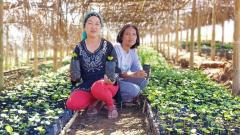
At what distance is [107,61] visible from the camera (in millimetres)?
4176

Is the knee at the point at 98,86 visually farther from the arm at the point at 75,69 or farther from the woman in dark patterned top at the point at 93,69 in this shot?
the arm at the point at 75,69

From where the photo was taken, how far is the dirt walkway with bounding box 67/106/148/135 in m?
3.78

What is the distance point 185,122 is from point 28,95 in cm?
202

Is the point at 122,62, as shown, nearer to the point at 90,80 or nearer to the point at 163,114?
the point at 90,80

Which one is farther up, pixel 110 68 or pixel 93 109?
pixel 110 68

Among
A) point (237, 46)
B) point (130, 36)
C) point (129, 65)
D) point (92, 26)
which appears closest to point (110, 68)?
point (92, 26)

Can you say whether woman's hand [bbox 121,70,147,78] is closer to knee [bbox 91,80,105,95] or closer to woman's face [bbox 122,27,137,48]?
woman's face [bbox 122,27,137,48]

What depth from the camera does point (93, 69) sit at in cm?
427

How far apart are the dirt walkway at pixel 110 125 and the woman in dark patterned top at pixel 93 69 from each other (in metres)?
0.15

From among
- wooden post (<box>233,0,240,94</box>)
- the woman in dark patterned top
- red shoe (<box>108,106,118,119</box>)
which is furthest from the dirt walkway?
wooden post (<box>233,0,240,94</box>)

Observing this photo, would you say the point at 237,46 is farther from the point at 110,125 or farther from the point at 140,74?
the point at 110,125

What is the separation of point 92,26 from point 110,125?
106 centimetres

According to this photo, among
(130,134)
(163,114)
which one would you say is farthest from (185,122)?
(130,134)

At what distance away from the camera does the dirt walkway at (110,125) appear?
12.4 feet
